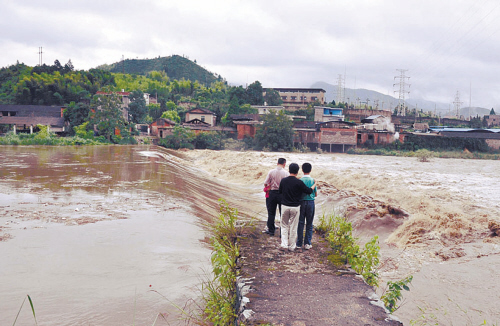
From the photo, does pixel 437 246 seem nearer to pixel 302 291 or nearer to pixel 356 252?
pixel 356 252

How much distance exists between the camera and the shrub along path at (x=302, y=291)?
371cm

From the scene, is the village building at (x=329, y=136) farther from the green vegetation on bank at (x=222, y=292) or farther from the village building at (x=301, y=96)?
the green vegetation on bank at (x=222, y=292)

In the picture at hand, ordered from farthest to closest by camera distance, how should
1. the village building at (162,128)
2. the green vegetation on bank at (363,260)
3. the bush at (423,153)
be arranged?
1. the village building at (162,128)
2. the bush at (423,153)
3. the green vegetation on bank at (363,260)

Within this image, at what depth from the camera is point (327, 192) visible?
13.4 metres

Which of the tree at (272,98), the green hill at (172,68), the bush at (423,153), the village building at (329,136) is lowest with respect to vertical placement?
the bush at (423,153)

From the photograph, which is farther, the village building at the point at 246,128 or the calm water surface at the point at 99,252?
the village building at the point at 246,128

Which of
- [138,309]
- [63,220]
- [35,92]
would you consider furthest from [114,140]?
[138,309]

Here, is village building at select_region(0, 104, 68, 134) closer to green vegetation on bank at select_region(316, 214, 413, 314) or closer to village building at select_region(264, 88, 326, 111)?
village building at select_region(264, 88, 326, 111)

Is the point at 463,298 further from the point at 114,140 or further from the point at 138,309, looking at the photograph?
the point at 114,140

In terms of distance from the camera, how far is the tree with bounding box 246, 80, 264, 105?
59.8 metres

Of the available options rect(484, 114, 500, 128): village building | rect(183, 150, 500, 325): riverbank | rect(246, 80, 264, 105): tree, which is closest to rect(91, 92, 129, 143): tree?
rect(246, 80, 264, 105): tree

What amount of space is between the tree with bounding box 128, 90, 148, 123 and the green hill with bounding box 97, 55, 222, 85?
6413 cm

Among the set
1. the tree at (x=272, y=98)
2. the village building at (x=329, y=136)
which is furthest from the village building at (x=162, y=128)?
the tree at (x=272, y=98)

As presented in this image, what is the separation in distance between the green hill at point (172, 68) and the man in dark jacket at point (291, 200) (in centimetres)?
11634
